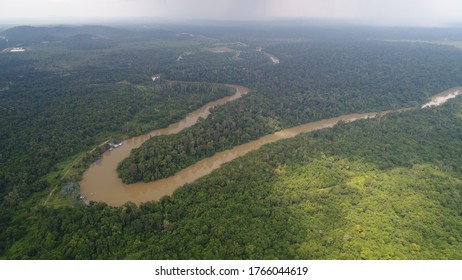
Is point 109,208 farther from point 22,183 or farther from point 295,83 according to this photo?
point 295,83

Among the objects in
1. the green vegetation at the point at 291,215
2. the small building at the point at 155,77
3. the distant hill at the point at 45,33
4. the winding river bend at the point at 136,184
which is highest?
the distant hill at the point at 45,33

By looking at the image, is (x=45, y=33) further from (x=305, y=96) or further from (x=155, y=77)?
(x=305, y=96)

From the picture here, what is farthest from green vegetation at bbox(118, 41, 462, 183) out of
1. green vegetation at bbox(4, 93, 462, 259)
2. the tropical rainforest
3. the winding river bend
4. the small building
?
the small building

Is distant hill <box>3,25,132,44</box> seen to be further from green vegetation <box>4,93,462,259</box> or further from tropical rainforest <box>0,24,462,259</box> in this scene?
green vegetation <box>4,93,462,259</box>

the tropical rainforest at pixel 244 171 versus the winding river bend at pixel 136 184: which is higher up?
the tropical rainforest at pixel 244 171

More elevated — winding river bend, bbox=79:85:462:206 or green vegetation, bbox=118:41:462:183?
green vegetation, bbox=118:41:462:183

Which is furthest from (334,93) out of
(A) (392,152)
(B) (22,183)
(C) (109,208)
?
(B) (22,183)

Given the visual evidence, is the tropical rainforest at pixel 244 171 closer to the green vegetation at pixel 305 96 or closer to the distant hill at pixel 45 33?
the green vegetation at pixel 305 96

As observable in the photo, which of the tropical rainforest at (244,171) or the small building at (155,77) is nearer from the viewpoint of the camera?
the tropical rainforest at (244,171)

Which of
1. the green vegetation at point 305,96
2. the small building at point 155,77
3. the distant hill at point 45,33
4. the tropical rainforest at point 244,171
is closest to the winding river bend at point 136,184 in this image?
the green vegetation at point 305,96
